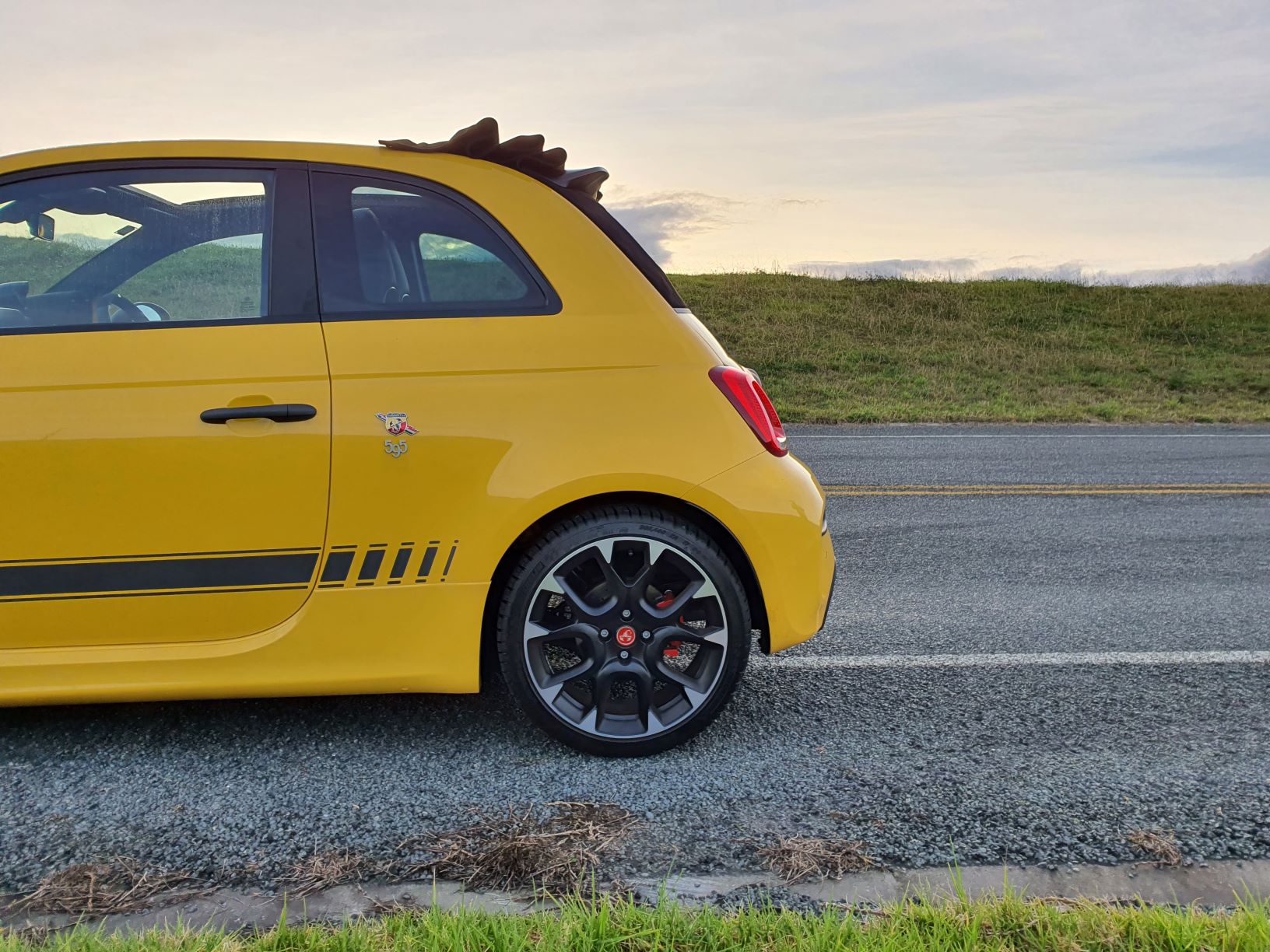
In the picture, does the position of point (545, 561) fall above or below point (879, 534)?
above


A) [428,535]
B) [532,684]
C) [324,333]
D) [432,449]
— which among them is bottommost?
[532,684]

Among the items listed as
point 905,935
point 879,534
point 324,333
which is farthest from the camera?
point 879,534

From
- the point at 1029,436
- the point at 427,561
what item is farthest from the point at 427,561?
the point at 1029,436

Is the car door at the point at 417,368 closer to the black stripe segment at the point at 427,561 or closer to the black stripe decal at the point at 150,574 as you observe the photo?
the black stripe segment at the point at 427,561

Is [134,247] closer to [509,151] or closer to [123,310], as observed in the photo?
[123,310]

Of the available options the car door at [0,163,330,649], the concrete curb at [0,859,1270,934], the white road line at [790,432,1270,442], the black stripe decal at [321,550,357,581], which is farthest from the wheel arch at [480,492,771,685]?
the white road line at [790,432,1270,442]

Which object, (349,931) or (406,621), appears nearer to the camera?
(349,931)

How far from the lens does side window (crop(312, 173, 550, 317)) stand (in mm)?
3154

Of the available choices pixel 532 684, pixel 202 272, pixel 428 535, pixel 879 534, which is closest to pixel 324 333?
pixel 202 272

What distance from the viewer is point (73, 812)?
2.90 m

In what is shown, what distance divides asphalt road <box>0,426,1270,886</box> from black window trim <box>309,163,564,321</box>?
4.33 feet

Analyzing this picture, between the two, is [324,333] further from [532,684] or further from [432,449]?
[532,684]

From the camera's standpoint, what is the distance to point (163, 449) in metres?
2.97

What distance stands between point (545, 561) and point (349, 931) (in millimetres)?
1163
